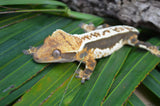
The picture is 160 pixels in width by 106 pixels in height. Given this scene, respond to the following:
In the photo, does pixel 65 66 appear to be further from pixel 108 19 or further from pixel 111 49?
pixel 108 19

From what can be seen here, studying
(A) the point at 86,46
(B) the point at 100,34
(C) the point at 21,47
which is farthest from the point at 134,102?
(C) the point at 21,47

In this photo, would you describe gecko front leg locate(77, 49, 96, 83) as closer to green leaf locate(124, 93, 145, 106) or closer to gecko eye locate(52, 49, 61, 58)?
gecko eye locate(52, 49, 61, 58)

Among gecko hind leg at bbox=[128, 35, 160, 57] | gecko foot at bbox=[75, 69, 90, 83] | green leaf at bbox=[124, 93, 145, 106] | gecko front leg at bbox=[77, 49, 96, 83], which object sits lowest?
green leaf at bbox=[124, 93, 145, 106]

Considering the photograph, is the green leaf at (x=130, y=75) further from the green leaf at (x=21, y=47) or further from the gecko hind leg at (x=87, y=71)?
the green leaf at (x=21, y=47)

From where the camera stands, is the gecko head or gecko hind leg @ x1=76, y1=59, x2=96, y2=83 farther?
gecko hind leg @ x1=76, y1=59, x2=96, y2=83

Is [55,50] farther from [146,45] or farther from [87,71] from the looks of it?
[146,45]

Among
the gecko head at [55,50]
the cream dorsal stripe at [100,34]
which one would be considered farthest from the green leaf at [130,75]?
the gecko head at [55,50]

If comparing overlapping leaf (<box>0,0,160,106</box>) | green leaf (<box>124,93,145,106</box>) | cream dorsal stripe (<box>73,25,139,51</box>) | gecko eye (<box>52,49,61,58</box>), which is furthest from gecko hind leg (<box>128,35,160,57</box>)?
gecko eye (<box>52,49,61,58</box>)

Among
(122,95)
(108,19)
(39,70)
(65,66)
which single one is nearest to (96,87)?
(122,95)
